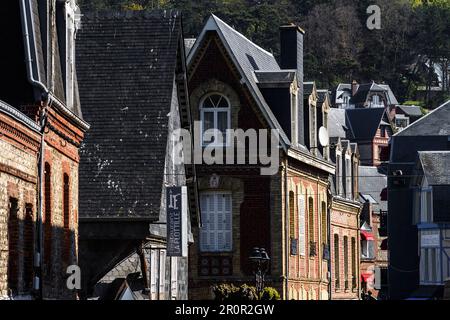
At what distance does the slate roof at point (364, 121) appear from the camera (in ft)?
462

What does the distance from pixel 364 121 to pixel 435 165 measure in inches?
2685

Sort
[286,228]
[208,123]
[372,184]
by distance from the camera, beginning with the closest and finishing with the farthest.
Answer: [286,228] < [208,123] < [372,184]

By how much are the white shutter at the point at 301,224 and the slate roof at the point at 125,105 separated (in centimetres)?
1735

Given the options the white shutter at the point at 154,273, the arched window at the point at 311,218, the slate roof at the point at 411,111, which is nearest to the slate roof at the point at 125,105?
the white shutter at the point at 154,273

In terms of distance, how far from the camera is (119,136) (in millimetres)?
35719

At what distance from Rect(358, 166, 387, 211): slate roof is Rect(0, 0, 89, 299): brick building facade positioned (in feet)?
245

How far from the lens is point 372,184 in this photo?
106 meters

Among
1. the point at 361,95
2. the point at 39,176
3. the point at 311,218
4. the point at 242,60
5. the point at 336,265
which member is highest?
the point at 361,95

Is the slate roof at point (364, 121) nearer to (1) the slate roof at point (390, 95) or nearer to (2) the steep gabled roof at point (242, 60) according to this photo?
(1) the slate roof at point (390, 95)

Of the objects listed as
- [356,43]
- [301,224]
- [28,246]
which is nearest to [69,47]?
[28,246]

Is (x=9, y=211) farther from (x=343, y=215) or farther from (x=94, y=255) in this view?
(x=343, y=215)

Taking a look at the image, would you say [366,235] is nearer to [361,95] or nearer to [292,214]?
[292,214]

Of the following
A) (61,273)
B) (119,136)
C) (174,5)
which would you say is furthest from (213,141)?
(174,5)
